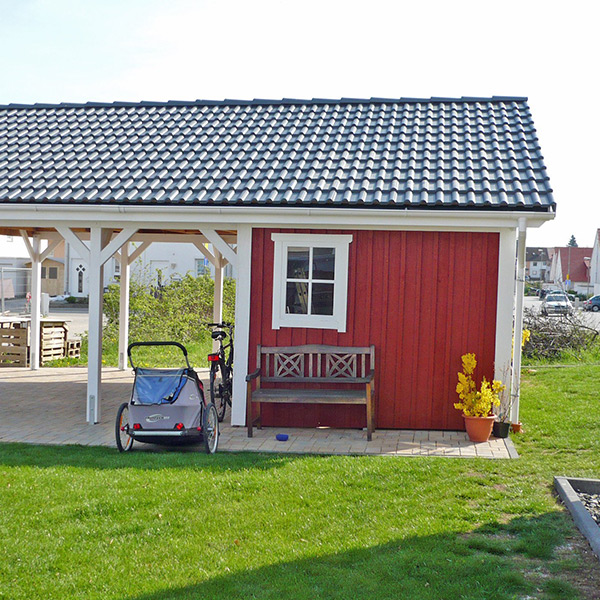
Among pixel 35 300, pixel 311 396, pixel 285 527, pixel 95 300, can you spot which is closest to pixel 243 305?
pixel 311 396

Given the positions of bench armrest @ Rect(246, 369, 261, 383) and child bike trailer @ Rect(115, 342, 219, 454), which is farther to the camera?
bench armrest @ Rect(246, 369, 261, 383)

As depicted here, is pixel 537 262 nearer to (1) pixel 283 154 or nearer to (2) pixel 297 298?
(1) pixel 283 154

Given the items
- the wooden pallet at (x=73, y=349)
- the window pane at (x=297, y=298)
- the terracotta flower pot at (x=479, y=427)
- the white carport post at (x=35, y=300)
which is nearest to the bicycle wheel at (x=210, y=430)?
the window pane at (x=297, y=298)

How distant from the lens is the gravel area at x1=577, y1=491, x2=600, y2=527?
5.99 meters

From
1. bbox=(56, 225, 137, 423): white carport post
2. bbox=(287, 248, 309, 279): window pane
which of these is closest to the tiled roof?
bbox=(56, 225, 137, 423): white carport post

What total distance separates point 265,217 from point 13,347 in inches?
329

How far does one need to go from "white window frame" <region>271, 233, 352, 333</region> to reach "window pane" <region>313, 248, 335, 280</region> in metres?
0.05

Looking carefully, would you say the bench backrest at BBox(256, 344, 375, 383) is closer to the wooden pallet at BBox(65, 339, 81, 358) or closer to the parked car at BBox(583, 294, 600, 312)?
the wooden pallet at BBox(65, 339, 81, 358)

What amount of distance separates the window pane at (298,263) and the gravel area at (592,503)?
13.8 ft

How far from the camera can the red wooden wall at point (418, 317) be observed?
9203mm

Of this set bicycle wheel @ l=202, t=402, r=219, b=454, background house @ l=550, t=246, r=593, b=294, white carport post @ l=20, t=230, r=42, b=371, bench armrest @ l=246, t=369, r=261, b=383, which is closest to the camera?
bicycle wheel @ l=202, t=402, r=219, b=454

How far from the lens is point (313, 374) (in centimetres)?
955

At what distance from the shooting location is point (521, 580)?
4582mm

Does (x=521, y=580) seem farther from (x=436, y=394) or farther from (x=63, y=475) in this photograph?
(x=436, y=394)
